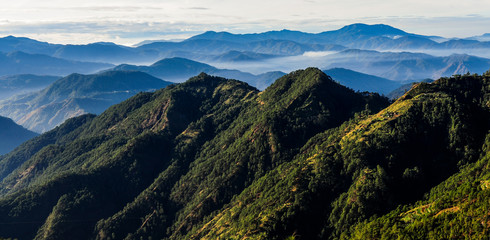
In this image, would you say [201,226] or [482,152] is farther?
[201,226]

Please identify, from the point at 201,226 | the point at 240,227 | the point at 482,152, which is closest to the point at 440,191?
the point at 482,152

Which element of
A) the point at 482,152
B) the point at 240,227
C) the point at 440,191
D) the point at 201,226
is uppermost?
the point at 482,152

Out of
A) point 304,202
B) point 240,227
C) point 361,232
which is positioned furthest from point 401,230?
point 240,227

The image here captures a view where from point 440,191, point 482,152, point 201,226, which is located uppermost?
point 482,152

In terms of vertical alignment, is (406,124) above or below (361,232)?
above

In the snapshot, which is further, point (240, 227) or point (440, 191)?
point (240, 227)

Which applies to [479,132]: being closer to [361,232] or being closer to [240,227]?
→ [361,232]

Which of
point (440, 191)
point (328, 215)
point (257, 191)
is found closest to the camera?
point (440, 191)

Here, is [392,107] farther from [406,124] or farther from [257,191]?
[257,191]

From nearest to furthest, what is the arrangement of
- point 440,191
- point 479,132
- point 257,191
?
point 440,191 → point 479,132 → point 257,191
